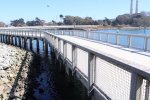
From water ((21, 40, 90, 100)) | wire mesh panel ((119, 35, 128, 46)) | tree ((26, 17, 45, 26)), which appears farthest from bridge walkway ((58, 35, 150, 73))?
tree ((26, 17, 45, 26))

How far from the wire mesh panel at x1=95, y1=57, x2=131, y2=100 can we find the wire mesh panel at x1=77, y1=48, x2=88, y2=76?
1.74 meters

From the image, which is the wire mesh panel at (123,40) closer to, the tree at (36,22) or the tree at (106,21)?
the tree at (106,21)

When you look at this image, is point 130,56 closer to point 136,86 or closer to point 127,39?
point 127,39

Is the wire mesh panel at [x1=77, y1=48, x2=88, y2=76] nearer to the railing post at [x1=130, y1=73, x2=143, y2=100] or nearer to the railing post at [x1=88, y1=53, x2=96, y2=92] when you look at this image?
the railing post at [x1=88, y1=53, x2=96, y2=92]

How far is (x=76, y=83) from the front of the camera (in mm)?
15992

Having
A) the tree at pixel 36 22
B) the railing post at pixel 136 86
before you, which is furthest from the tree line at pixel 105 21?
the railing post at pixel 136 86

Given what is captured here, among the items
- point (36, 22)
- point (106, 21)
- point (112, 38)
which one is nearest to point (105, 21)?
point (106, 21)

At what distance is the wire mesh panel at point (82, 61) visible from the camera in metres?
10.2

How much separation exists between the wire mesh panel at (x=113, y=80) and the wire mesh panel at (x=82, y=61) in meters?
1.74

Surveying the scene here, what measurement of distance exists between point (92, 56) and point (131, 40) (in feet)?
31.5

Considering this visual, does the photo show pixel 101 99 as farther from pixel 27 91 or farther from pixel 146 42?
pixel 27 91

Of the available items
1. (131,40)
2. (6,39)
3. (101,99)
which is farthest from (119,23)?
(101,99)

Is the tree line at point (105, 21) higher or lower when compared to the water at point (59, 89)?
higher

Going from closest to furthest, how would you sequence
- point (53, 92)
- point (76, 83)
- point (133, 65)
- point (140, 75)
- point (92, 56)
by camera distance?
1. point (140, 75)
2. point (133, 65)
3. point (92, 56)
4. point (76, 83)
5. point (53, 92)
